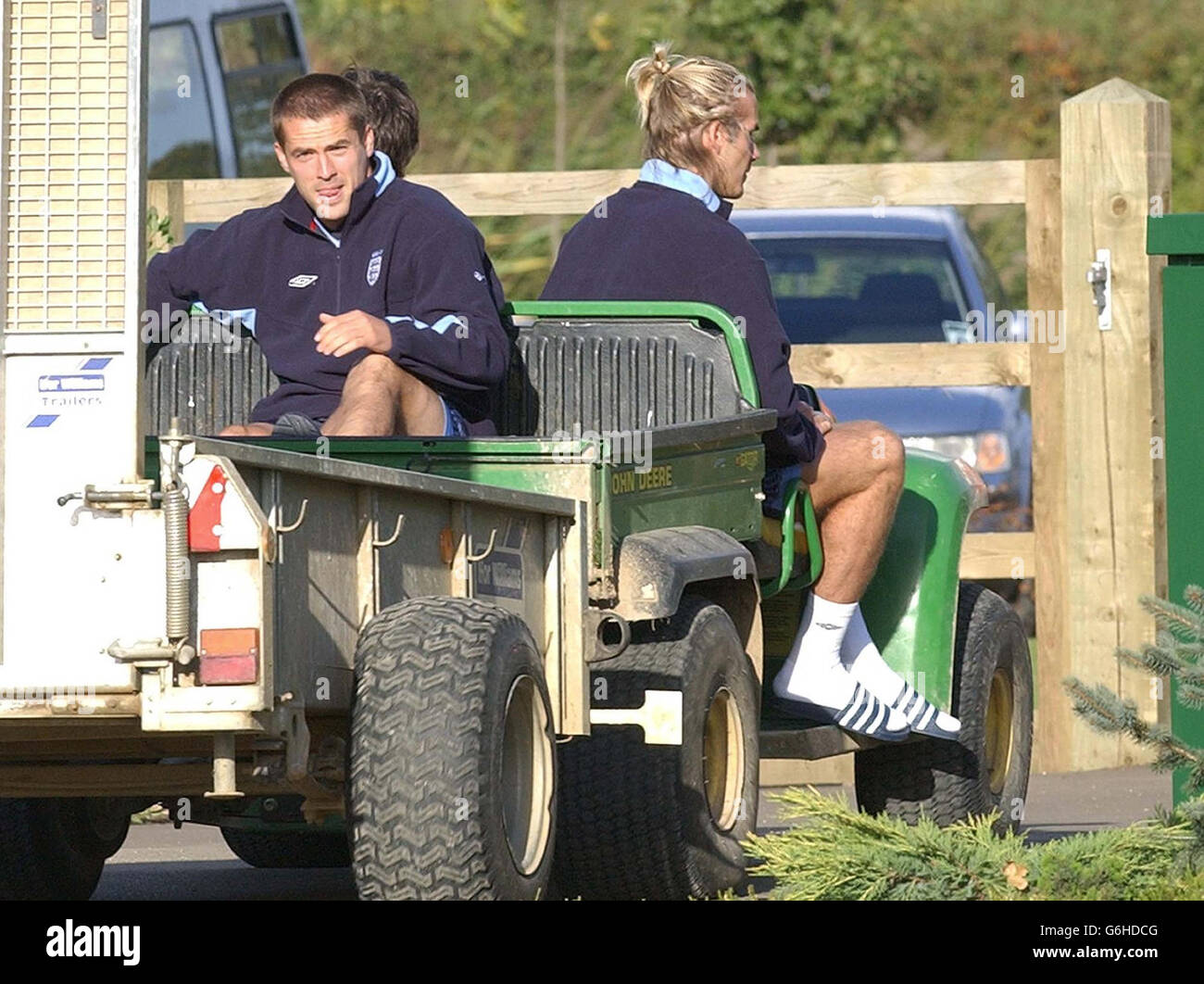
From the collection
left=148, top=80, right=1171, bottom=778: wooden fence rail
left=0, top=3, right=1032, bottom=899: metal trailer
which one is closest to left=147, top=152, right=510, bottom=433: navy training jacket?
left=0, top=3, right=1032, bottom=899: metal trailer

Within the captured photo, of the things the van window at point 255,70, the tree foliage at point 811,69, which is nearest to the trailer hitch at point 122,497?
the van window at point 255,70

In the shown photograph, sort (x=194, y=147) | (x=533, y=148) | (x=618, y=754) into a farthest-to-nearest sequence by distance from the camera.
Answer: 1. (x=533, y=148)
2. (x=194, y=147)
3. (x=618, y=754)

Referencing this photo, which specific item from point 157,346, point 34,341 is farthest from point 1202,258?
point 34,341

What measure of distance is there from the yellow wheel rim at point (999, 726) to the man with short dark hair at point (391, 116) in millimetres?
2064

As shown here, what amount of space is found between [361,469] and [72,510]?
48cm

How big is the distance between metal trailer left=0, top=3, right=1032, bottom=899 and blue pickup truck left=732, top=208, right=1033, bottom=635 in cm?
401

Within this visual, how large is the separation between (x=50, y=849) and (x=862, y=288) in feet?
18.1

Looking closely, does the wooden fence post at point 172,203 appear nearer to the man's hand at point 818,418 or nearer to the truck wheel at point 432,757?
the man's hand at point 818,418

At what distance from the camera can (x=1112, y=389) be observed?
26.9 ft

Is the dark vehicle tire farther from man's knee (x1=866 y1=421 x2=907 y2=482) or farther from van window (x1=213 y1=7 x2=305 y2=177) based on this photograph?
van window (x1=213 y1=7 x2=305 y2=177)

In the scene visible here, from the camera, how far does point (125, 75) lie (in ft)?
12.7

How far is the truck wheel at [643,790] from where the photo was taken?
4934mm

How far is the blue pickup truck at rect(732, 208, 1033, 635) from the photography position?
9.83m
